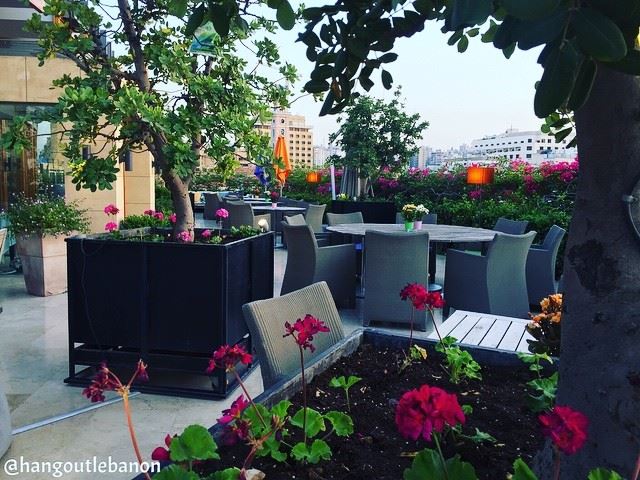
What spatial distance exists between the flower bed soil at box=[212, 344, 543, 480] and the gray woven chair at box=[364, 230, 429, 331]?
8.11 ft

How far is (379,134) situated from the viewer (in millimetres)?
11828

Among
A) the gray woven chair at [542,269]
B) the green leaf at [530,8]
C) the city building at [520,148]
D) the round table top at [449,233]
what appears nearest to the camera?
the green leaf at [530,8]

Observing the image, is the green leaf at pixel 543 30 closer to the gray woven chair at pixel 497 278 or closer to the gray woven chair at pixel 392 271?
the gray woven chair at pixel 392 271

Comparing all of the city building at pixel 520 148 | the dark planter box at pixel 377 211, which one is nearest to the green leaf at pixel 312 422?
the city building at pixel 520 148

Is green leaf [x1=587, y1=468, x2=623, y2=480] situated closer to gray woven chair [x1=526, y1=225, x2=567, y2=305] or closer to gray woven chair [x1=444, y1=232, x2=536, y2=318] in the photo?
gray woven chair [x1=444, y1=232, x2=536, y2=318]

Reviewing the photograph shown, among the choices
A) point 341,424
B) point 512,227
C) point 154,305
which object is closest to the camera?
point 341,424

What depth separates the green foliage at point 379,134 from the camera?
38.3 ft

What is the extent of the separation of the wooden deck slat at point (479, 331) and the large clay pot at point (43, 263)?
A: 420 centimetres

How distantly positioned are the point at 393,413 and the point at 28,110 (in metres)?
7.18

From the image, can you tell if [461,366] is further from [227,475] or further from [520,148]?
[520,148]

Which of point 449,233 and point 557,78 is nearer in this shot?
point 557,78

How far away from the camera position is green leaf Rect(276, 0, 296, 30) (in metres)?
0.96

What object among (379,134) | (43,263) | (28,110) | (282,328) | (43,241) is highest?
(379,134)

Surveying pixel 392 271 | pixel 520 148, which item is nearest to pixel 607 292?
pixel 392 271
